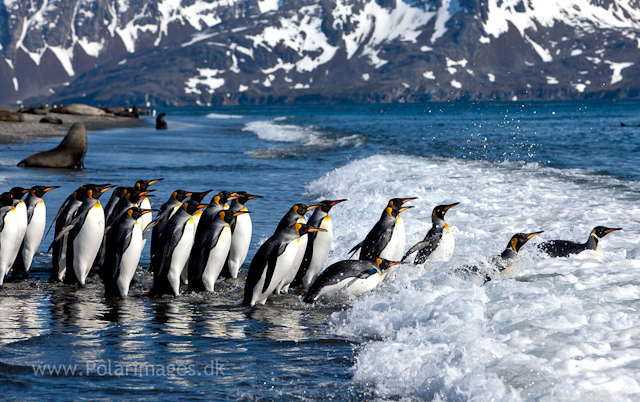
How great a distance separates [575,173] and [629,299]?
11989 mm

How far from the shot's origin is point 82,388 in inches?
178

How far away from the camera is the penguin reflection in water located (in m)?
6.71

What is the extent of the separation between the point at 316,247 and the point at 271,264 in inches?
39.6

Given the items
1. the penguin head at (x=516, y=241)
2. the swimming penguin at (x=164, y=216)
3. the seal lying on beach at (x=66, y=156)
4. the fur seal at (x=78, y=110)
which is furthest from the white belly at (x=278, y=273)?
the fur seal at (x=78, y=110)

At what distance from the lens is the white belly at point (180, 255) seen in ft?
23.7

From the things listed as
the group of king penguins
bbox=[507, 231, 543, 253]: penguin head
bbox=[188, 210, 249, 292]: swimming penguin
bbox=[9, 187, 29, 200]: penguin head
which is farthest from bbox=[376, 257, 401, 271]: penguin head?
bbox=[9, 187, 29, 200]: penguin head

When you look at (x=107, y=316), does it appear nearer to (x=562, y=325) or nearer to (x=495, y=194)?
(x=562, y=325)

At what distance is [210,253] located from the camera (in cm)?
736

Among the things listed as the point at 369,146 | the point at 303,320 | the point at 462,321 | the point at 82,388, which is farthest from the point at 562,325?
the point at 369,146

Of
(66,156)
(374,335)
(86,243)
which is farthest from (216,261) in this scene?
(66,156)

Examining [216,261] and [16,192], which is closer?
[216,261]

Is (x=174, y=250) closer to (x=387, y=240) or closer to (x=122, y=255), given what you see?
(x=122, y=255)

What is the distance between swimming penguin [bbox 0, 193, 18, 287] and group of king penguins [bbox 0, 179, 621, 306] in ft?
0.03

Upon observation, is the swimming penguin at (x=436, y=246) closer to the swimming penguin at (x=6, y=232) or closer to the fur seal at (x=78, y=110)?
the swimming penguin at (x=6, y=232)
